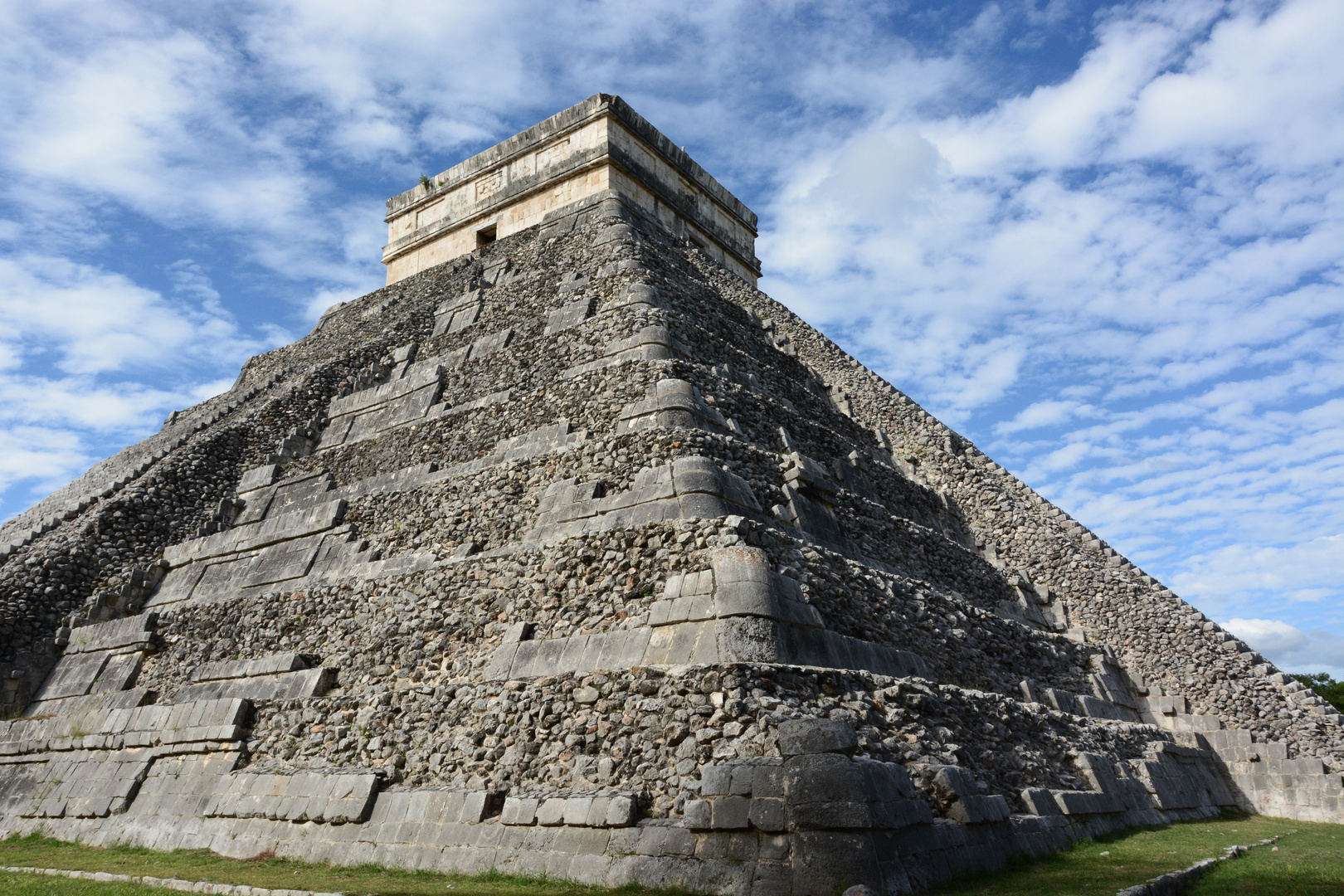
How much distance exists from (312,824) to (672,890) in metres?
4.26

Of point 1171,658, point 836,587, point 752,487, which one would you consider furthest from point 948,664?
point 1171,658

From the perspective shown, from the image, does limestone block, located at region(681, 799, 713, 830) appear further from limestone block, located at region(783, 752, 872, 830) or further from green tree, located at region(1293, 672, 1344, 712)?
green tree, located at region(1293, 672, 1344, 712)

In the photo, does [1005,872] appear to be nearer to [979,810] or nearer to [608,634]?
[979,810]

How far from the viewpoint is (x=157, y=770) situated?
10.4m

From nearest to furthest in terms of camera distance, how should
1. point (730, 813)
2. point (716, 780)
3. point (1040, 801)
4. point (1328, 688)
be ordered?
point (730, 813)
point (716, 780)
point (1040, 801)
point (1328, 688)

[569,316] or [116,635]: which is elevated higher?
[569,316]

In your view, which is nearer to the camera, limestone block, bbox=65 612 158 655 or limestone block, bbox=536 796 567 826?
limestone block, bbox=536 796 567 826

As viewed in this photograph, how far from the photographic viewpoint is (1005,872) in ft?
22.6

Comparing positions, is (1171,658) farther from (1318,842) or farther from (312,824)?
(312,824)

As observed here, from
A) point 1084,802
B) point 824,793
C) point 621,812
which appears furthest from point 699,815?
point 1084,802

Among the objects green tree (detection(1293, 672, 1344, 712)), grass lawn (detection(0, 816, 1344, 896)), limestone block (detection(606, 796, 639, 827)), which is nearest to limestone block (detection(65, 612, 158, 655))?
grass lawn (detection(0, 816, 1344, 896))

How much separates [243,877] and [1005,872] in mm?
6338

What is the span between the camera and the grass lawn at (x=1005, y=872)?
641cm

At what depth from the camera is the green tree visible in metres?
36.5
